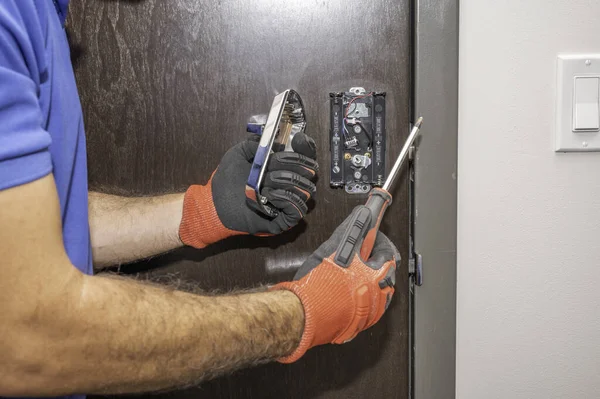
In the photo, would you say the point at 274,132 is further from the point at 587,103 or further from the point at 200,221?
the point at 587,103

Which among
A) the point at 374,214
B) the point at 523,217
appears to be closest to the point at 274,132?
the point at 374,214

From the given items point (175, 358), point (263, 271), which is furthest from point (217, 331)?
point (263, 271)

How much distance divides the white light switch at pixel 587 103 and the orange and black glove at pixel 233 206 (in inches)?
16.7

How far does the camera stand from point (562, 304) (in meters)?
0.72

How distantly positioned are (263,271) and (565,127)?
0.56 metres

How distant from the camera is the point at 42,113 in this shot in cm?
44

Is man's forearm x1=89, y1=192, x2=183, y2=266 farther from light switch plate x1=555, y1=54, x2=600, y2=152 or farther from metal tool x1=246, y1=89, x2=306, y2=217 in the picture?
light switch plate x1=555, y1=54, x2=600, y2=152

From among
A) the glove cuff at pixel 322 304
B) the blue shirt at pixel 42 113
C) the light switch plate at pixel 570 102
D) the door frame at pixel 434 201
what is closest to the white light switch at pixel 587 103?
the light switch plate at pixel 570 102

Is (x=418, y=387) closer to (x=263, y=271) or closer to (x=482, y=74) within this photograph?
(x=263, y=271)

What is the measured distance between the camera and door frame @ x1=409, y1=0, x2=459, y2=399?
0.67m

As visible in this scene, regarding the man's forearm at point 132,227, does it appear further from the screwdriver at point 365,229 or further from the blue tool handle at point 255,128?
the screwdriver at point 365,229

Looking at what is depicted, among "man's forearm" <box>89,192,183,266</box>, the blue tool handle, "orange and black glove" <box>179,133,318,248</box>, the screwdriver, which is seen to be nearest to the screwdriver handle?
the screwdriver

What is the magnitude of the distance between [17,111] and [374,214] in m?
0.43

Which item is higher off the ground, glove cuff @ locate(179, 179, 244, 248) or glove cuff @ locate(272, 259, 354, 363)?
glove cuff @ locate(179, 179, 244, 248)
